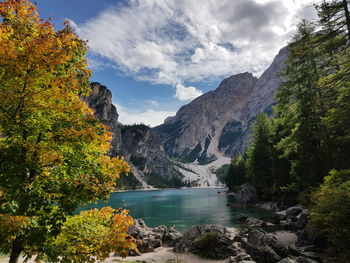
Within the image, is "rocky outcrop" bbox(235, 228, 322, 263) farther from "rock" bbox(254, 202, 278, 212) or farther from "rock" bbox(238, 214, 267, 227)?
"rock" bbox(254, 202, 278, 212)

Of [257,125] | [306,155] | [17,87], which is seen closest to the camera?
[17,87]

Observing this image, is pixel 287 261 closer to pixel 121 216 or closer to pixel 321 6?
pixel 121 216

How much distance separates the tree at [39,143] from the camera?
17.6 feet

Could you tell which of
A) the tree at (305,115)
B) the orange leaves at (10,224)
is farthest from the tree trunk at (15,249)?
the tree at (305,115)

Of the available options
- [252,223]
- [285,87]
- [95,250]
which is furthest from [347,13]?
[252,223]

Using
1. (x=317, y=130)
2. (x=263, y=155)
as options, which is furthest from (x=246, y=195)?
(x=317, y=130)

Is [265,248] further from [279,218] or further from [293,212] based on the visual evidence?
[293,212]

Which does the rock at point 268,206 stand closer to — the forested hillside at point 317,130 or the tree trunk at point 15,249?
the forested hillside at point 317,130

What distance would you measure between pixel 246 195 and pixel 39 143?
185ft

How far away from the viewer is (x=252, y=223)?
30703 mm

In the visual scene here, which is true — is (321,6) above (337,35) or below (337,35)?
above

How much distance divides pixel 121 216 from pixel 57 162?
8.48 ft

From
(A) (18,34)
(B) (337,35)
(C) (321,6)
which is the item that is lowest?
(A) (18,34)

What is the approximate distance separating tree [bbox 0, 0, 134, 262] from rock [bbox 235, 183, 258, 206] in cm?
5390
